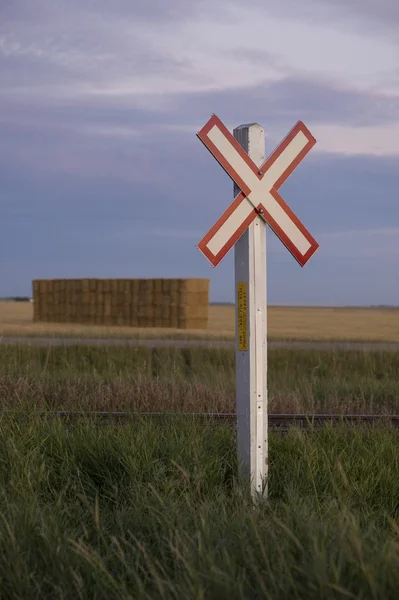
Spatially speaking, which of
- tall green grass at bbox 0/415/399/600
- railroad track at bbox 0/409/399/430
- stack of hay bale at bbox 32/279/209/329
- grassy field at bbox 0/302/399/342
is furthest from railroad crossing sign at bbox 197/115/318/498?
stack of hay bale at bbox 32/279/209/329

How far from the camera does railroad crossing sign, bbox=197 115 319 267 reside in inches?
250

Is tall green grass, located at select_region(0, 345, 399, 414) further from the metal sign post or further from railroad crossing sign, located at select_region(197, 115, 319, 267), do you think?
railroad crossing sign, located at select_region(197, 115, 319, 267)

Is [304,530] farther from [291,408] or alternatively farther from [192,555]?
[291,408]

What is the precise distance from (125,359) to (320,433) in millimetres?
12210

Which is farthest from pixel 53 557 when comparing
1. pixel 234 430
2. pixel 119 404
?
pixel 119 404

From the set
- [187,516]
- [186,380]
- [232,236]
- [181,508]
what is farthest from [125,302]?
[187,516]

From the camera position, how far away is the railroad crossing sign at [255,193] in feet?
20.8

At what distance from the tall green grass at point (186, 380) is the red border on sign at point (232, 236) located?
148 inches

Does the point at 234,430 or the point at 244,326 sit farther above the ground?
the point at 244,326

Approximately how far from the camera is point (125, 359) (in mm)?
20250

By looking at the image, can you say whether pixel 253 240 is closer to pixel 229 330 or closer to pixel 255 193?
pixel 255 193

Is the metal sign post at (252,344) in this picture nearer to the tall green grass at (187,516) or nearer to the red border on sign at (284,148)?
the red border on sign at (284,148)

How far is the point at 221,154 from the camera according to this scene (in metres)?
6.45

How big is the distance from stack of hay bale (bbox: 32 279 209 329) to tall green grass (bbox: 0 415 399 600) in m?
32.0
